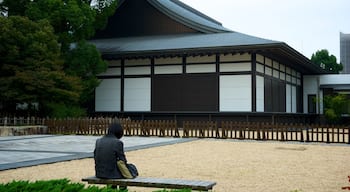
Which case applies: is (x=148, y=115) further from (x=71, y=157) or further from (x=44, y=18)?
(x=71, y=157)

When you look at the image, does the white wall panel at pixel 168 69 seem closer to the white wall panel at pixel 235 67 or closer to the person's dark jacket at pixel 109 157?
the white wall panel at pixel 235 67

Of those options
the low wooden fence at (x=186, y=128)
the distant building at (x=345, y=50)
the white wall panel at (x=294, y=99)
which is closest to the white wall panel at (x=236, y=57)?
the low wooden fence at (x=186, y=128)

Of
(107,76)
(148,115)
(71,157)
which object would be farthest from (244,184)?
(107,76)

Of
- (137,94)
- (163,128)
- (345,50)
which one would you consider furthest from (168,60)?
(345,50)

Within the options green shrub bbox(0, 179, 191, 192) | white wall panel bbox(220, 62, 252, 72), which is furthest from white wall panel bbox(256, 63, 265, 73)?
green shrub bbox(0, 179, 191, 192)

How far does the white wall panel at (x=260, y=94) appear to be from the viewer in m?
25.9

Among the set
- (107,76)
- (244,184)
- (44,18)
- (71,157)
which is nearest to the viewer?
(244,184)

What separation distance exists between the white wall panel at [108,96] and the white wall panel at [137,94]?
68 cm

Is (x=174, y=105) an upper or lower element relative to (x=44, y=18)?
lower

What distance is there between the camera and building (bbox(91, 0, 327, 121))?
25.6 meters

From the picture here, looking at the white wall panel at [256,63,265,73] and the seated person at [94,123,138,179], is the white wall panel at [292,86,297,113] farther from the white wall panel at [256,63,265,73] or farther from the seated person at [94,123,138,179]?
the seated person at [94,123,138,179]

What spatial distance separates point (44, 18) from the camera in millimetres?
25031

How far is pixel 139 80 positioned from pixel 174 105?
2.89m

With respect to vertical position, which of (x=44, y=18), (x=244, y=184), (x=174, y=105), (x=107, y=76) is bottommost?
(x=244, y=184)
